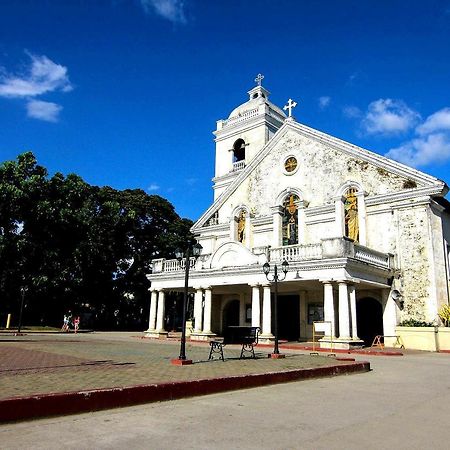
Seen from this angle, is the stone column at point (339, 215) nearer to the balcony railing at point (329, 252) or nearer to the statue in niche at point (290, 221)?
the statue in niche at point (290, 221)

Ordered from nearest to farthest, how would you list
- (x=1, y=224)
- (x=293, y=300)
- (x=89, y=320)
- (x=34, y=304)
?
(x=293, y=300), (x=1, y=224), (x=34, y=304), (x=89, y=320)

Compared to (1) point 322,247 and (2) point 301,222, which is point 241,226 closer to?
(2) point 301,222

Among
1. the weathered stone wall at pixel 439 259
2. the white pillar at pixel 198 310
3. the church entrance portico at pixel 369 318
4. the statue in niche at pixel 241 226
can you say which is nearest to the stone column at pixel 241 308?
the white pillar at pixel 198 310

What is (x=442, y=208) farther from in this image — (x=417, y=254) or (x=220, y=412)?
(x=220, y=412)

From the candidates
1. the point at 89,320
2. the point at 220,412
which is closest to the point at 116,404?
the point at 220,412

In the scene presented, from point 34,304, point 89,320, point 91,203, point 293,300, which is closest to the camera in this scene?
point 293,300

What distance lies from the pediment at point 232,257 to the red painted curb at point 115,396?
14.5 m

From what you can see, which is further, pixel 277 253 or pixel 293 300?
pixel 293 300

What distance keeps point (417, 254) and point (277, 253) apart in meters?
7.41

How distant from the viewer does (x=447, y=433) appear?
618 centimetres

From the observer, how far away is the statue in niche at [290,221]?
28844 mm

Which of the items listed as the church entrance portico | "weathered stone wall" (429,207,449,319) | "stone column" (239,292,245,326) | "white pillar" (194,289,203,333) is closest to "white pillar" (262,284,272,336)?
"white pillar" (194,289,203,333)

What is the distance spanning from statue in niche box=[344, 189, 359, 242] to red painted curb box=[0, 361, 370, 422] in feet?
55.3

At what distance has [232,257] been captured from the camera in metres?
26.0
